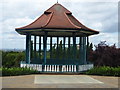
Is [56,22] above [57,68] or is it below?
above

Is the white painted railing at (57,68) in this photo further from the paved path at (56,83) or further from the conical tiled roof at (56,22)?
the paved path at (56,83)

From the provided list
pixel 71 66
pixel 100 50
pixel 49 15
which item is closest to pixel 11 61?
pixel 100 50

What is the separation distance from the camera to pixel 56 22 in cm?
1969

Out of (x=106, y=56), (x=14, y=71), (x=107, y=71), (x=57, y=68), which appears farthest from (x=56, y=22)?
(x=106, y=56)

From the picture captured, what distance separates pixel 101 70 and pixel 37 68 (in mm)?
4717

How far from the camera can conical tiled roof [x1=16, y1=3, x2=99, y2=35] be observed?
18828 mm

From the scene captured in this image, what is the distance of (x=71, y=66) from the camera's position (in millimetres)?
18516

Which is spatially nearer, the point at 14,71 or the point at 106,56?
the point at 14,71

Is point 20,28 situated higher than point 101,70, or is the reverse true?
point 20,28

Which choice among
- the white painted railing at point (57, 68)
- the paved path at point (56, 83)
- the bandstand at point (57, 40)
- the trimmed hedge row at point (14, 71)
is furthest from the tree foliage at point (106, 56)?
the paved path at point (56, 83)

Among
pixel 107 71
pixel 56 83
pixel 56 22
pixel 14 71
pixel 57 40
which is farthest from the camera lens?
pixel 57 40

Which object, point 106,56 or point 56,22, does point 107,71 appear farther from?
point 106,56

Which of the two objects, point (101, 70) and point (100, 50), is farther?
point (100, 50)

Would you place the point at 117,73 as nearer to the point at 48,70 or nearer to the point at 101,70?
the point at 101,70
